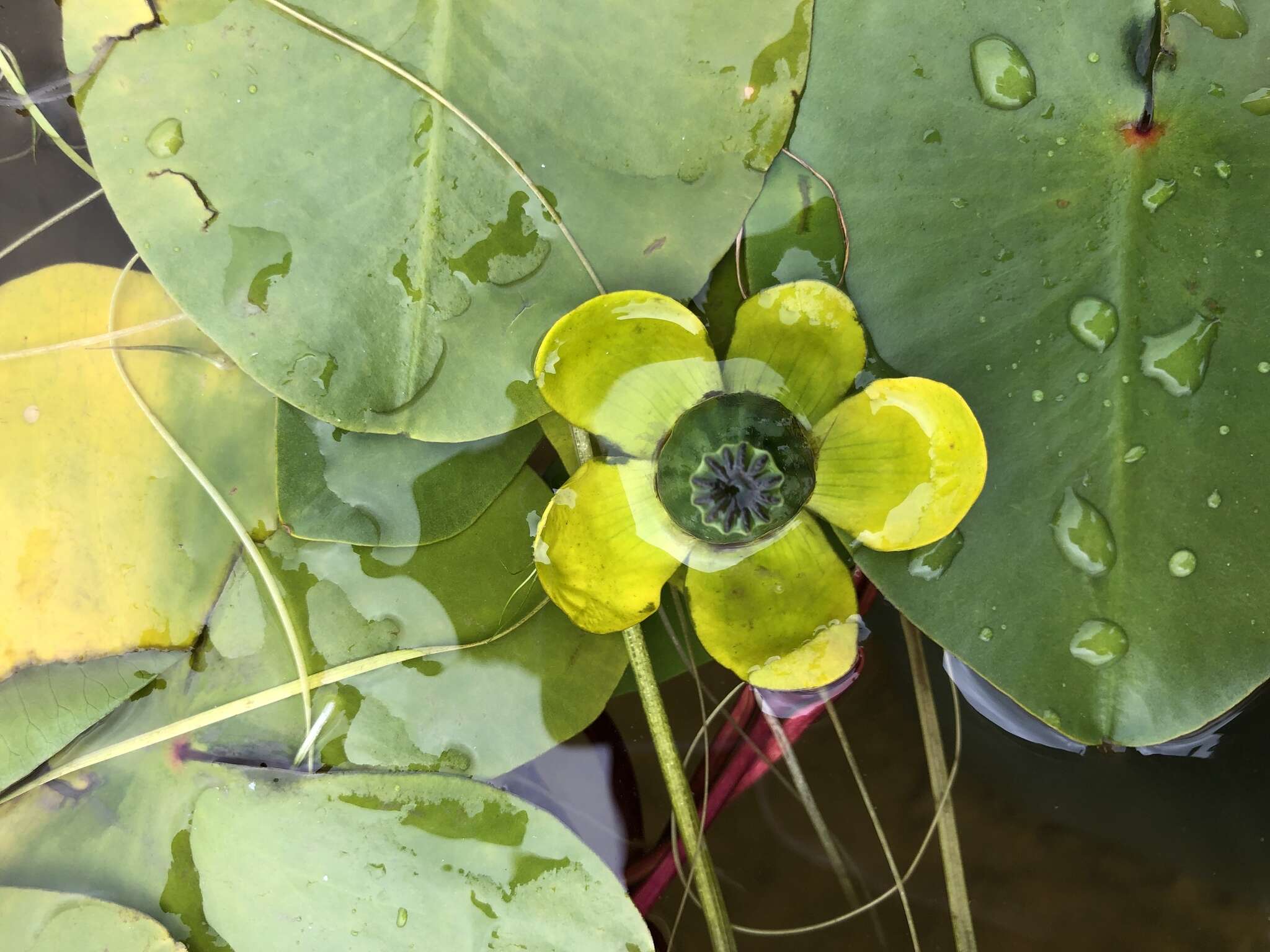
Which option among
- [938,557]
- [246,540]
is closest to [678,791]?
[938,557]

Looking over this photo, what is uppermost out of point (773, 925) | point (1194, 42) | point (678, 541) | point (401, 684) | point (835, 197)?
point (1194, 42)

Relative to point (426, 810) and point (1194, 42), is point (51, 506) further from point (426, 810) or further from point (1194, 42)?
point (1194, 42)

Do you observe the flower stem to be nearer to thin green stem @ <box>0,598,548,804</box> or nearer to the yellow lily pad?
thin green stem @ <box>0,598,548,804</box>

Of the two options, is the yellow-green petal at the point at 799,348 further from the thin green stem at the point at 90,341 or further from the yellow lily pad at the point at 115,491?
the thin green stem at the point at 90,341

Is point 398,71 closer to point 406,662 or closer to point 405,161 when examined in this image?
point 405,161

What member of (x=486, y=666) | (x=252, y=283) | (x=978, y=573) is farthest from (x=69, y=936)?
(x=978, y=573)

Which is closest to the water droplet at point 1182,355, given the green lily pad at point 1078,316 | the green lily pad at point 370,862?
the green lily pad at point 1078,316
